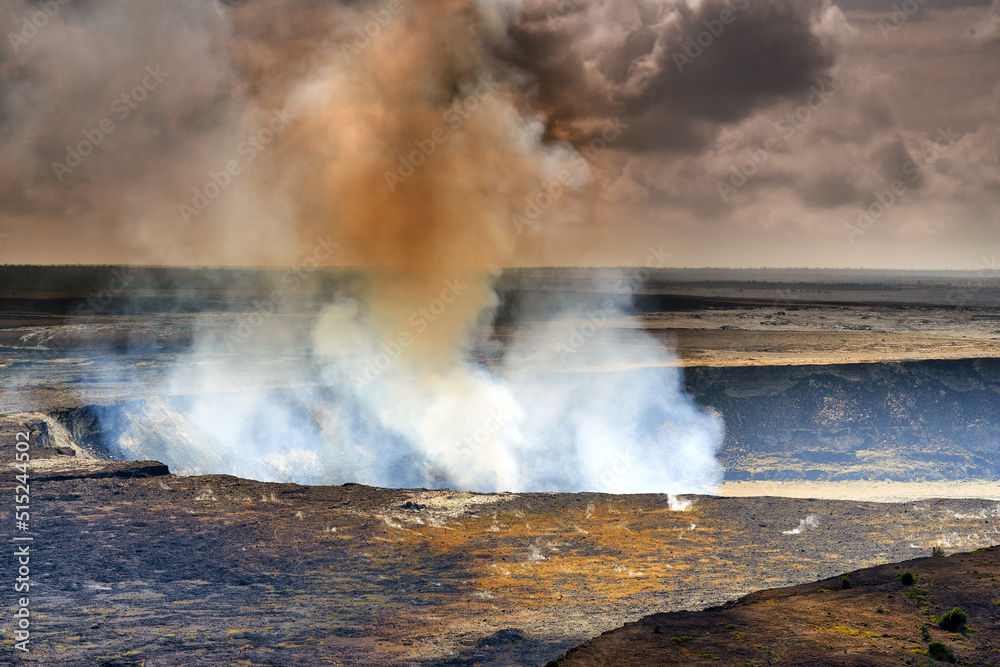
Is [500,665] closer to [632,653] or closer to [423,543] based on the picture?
[632,653]

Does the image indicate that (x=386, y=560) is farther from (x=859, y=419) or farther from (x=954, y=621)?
(x=859, y=419)

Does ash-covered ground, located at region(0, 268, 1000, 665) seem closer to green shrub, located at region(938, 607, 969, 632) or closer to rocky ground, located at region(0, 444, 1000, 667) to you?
rocky ground, located at region(0, 444, 1000, 667)

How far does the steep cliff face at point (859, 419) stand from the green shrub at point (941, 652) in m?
18.0

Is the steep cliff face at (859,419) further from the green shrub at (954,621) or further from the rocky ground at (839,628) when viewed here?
the green shrub at (954,621)

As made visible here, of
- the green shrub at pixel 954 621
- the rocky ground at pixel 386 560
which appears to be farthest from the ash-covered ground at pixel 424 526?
the green shrub at pixel 954 621

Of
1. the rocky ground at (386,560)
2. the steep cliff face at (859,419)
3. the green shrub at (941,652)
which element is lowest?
the green shrub at (941,652)

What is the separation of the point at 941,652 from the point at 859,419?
70.5ft

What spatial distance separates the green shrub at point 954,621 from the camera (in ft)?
34.7

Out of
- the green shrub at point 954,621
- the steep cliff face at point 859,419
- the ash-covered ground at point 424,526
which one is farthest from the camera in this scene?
the steep cliff face at point 859,419

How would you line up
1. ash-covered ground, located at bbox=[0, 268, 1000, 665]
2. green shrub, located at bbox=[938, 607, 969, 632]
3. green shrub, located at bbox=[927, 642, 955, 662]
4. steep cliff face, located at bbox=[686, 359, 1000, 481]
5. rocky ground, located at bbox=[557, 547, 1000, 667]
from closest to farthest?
green shrub, located at bbox=[927, 642, 955, 662] → rocky ground, located at bbox=[557, 547, 1000, 667] → green shrub, located at bbox=[938, 607, 969, 632] → ash-covered ground, located at bbox=[0, 268, 1000, 665] → steep cliff face, located at bbox=[686, 359, 1000, 481]

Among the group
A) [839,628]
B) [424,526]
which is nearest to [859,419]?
[424,526]

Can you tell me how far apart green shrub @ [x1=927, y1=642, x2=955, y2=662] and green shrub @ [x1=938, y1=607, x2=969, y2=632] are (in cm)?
90

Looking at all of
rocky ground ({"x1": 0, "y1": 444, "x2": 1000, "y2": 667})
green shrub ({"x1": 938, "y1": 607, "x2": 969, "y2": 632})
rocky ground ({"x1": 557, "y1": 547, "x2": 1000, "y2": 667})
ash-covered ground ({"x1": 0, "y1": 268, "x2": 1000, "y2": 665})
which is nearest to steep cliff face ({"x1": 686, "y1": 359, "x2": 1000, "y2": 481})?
ash-covered ground ({"x1": 0, "y1": 268, "x2": 1000, "y2": 665})

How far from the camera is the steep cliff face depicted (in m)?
27.9
